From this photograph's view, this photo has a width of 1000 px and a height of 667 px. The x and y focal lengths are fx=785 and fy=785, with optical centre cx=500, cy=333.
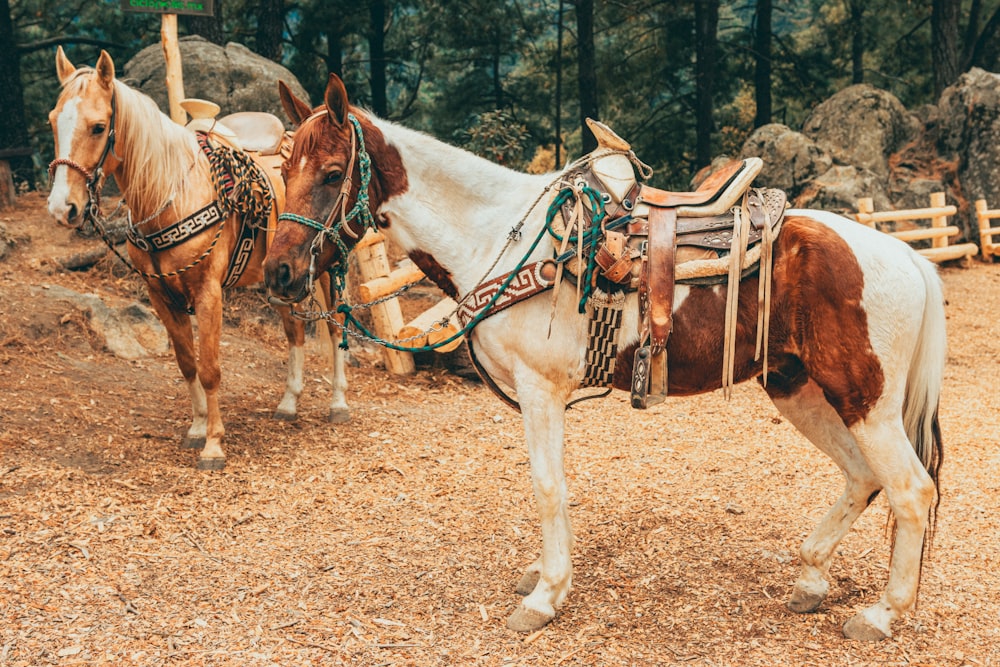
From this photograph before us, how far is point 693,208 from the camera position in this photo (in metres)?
3.19

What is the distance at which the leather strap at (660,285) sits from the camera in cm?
306

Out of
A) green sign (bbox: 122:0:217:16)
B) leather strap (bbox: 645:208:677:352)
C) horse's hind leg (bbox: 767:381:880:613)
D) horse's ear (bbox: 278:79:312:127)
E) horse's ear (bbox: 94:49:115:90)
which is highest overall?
green sign (bbox: 122:0:217:16)

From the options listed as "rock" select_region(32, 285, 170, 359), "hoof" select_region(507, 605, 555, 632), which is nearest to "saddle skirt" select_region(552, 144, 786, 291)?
"hoof" select_region(507, 605, 555, 632)

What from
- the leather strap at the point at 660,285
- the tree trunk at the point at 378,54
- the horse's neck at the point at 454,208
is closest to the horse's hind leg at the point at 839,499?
the leather strap at the point at 660,285

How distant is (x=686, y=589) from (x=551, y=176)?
196 cm

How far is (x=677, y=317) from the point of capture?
10.3 feet

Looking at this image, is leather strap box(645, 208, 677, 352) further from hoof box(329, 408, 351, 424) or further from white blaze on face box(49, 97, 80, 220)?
hoof box(329, 408, 351, 424)

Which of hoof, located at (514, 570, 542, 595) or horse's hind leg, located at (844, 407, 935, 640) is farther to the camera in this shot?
hoof, located at (514, 570, 542, 595)

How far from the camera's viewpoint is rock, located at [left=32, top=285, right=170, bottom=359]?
643 cm

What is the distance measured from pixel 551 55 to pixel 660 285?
14467 millimetres

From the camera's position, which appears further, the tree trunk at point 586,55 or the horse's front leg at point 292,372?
the tree trunk at point 586,55

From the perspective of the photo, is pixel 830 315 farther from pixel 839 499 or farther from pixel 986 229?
pixel 986 229

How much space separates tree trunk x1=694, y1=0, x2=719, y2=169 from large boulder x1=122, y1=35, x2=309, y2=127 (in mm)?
7964

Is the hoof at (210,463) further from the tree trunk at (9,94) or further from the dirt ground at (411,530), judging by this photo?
the tree trunk at (9,94)
